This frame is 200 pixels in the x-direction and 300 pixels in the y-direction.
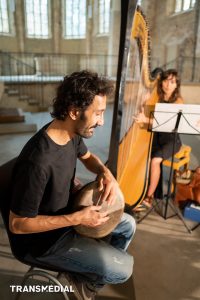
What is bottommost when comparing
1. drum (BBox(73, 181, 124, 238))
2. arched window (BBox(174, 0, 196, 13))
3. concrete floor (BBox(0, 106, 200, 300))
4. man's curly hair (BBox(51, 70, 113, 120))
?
concrete floor (BBox(0, 106, 200, 300))

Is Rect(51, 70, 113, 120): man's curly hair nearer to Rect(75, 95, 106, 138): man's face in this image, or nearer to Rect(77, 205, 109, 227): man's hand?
Rect(75, 95, 106, 138): man's face

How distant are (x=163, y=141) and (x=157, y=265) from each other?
3.55ft

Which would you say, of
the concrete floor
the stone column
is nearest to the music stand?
the concrete floor

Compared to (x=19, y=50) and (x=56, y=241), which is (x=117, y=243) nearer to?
(x=56, y=241)

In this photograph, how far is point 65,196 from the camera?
1145 mm

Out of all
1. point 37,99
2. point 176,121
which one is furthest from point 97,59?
point 176,121

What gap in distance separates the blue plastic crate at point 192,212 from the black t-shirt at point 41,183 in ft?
4.69

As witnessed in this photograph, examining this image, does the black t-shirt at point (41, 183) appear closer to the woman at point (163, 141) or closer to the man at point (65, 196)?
the man at point (65, 196)

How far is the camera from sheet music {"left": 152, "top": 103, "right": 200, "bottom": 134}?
1.90 metres

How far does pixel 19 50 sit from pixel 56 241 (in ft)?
39.7

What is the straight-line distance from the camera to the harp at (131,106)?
85cm

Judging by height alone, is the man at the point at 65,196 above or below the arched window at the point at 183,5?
below

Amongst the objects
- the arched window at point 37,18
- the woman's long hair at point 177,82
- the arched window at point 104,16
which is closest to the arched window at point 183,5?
the arched window at point 104,16

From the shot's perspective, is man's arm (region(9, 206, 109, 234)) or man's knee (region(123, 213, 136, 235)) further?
man's knee (region(123, 213, 136, 235))
